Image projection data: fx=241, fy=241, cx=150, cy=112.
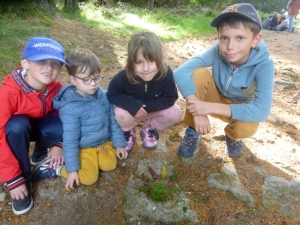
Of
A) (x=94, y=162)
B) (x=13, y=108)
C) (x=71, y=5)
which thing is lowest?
(x=71, y=5)

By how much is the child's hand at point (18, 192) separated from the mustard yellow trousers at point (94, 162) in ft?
1.18

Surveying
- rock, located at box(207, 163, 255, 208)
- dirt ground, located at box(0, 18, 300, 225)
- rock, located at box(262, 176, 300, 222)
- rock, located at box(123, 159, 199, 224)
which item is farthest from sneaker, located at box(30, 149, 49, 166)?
rock, located at box(262, 176, 300, 222)

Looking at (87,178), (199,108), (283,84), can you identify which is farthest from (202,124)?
(283,84)

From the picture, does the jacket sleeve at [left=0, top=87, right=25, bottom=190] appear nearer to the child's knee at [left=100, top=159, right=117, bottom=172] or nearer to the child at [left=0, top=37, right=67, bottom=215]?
the child at [left=0, top=37, right=67, bottom=215]

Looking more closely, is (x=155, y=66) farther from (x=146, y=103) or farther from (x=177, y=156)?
(x=177, y=156)

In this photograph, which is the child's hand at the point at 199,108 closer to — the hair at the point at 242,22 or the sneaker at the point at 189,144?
the sneaker at the point at 189,144

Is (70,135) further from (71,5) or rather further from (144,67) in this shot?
(71,5)

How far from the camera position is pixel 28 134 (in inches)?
82.9

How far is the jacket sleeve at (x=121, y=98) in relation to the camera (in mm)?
2395

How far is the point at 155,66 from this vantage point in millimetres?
2240

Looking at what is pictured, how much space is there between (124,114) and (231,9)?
137cm

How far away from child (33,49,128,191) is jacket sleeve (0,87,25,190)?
1.05ft

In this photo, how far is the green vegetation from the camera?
213 cm

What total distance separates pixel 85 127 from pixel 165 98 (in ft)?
2.77
